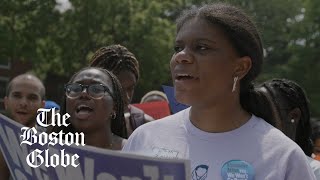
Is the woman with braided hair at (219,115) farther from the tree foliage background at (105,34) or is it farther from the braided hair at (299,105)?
the tree foliage background at (105,34)

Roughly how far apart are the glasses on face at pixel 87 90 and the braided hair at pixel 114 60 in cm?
99

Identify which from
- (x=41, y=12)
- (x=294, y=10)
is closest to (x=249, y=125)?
(x=41, y=12)

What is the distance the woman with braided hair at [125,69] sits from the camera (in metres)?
4.24

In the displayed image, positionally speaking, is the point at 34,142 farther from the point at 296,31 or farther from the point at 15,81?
the point at 296,31

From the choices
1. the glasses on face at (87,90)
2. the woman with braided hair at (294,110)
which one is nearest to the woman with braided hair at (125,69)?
the glasses on face at (87,90)

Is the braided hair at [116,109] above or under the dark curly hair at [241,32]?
under

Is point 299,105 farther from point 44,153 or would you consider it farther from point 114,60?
point 44,153

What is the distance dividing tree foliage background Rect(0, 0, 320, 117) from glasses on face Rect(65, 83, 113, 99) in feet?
63.9

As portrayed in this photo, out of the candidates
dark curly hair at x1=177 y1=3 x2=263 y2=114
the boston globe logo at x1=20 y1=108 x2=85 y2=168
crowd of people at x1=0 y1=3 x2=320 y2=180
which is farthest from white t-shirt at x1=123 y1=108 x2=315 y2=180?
the boston globe logo at x1=20 y1=108 x2=85 y2=168

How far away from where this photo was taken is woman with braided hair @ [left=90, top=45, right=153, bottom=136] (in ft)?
13.9

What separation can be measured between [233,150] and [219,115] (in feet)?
0.54

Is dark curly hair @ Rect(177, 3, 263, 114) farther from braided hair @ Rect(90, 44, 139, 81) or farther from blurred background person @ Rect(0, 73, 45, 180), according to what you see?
blurred background person @ Rect(0, 73, 45, 180)

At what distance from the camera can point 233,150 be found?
2.14m

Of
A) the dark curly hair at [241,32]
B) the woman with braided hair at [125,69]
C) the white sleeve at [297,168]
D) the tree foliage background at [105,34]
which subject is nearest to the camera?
the white sleeve at [297,168]
